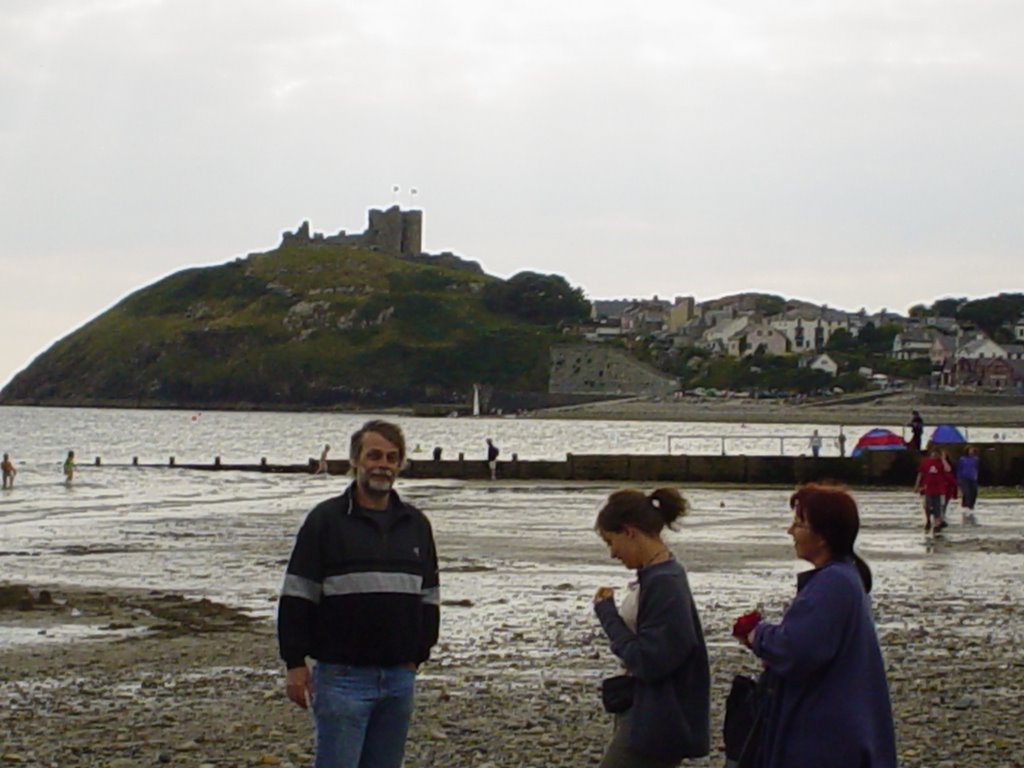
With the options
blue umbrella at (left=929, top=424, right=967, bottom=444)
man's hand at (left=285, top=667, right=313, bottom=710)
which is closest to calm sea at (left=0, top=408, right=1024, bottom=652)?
blue umbrella at (left=929, top=424, right=967, bottom=444)

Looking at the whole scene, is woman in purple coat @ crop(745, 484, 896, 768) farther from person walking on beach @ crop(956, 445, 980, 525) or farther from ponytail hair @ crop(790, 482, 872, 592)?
person walking on beach @ crop(956, 445, 980, 525)

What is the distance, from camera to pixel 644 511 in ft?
19.7

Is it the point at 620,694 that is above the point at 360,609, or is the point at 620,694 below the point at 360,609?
below

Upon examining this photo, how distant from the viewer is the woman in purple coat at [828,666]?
5.35 m

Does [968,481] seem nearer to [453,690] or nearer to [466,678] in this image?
[466,678]

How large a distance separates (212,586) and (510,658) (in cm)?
784

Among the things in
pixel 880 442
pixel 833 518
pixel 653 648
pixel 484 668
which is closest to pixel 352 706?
pixel 653 648

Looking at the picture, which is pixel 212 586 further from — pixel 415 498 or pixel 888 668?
pixel 415 498

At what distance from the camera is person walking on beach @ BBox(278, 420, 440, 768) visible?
20.4 feet

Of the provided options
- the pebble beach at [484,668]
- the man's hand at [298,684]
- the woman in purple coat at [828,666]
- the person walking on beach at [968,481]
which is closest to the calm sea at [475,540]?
the pebble beach at [484,668]

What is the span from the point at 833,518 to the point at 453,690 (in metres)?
6.42

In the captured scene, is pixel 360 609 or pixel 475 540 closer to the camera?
pixel 360 609

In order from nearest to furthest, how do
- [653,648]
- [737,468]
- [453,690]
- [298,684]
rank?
[653,648] → [298,684] → [453,690] → [737,468]

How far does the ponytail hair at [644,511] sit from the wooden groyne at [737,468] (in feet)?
120
